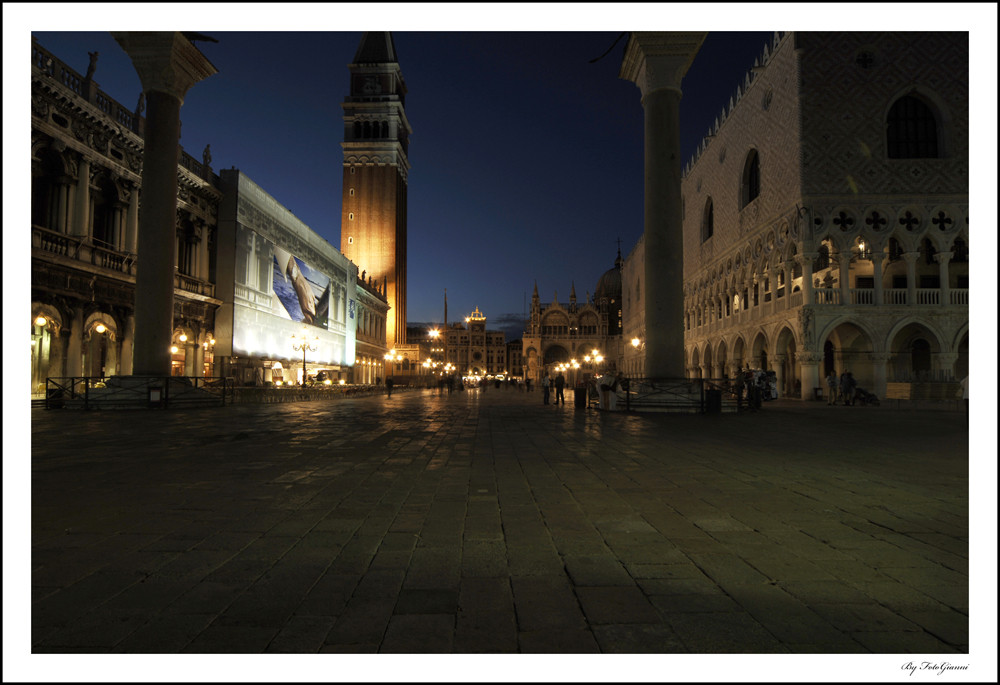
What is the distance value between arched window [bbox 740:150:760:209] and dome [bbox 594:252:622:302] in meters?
70.4

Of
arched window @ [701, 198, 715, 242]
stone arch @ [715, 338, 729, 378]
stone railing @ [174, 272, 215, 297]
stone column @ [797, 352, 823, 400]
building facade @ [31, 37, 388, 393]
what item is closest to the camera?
building facade @ [31, 37, 388, 393]

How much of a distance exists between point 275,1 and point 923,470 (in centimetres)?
722

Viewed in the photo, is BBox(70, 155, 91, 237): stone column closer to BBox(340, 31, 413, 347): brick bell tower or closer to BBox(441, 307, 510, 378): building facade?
BBox(340, 31, 413, 347): brick bell tower

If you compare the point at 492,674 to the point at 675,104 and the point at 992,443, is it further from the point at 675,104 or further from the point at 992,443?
the point at 675,104

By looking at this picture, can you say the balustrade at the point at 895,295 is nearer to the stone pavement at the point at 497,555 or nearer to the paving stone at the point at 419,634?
the stone pavement at the point at 497,555

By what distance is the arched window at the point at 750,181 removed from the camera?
35438mm

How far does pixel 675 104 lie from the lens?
56.7ft

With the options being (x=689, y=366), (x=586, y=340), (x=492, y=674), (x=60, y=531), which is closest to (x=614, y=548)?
(x=492, y=674)

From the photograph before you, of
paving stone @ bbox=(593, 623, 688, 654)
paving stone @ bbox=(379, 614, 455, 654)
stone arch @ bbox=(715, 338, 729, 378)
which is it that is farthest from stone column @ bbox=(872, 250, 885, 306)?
paving stone @ bbox=(379, 614, 455, 654)

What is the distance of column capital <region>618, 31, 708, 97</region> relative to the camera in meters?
16.5

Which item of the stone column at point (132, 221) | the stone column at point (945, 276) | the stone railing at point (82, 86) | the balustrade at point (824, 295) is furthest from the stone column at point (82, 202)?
the stone column at point (945, 276)
